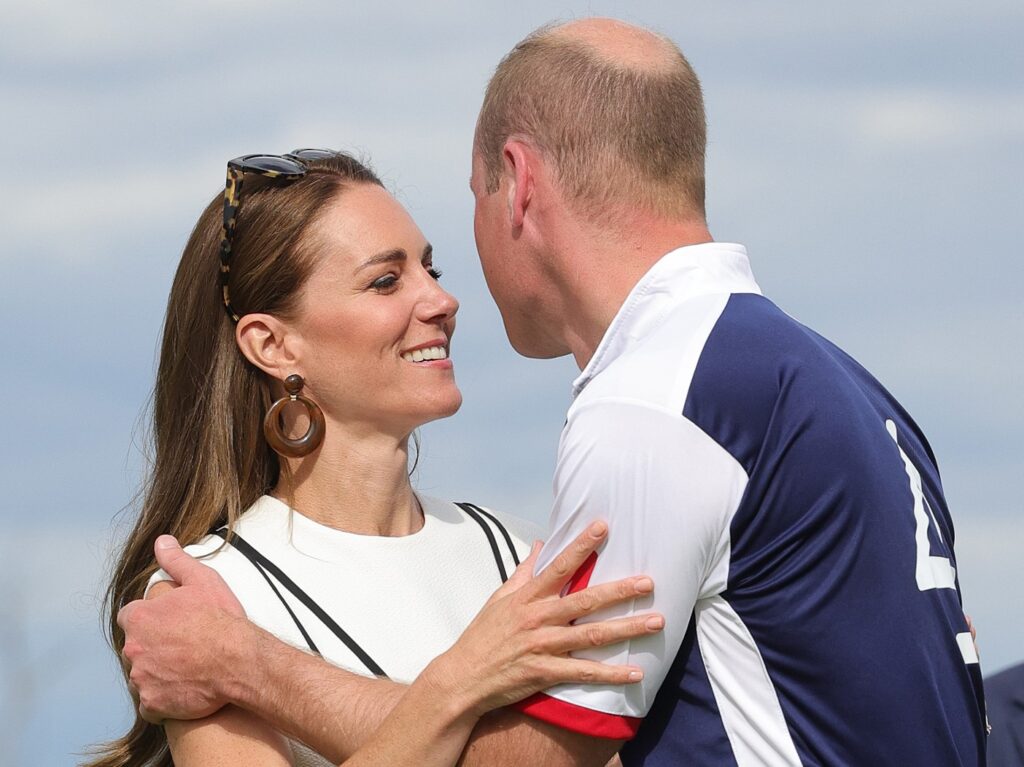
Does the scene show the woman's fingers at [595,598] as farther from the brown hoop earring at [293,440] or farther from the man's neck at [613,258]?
the brown hoop earring at [293,440]

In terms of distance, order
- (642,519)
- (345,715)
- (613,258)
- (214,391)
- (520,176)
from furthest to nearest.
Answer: (214,391) < (345,715) < (520,176) < (613,258) < (642,519)

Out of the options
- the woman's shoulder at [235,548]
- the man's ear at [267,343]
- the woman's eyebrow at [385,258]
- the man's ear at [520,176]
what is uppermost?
the man's ear at [520,176]

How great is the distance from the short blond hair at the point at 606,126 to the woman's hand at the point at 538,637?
2.55 feet

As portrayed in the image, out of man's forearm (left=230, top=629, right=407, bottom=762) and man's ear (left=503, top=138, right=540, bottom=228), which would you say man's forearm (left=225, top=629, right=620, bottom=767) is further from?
man's ear (left=503, top=138, right=540, bottom=228)

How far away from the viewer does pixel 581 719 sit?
2.61 m

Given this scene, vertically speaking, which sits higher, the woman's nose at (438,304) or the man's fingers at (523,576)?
the woman's nose at (438,304)

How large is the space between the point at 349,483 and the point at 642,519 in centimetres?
170

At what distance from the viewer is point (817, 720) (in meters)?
2.64

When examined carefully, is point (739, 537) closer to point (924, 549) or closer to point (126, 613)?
point (924, 549)

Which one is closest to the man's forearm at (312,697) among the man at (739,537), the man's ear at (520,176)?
the man at (739,537)

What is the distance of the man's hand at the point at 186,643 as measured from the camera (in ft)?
11.3

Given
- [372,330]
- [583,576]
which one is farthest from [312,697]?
[372,330]

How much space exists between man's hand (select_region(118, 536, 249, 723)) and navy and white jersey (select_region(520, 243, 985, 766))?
1.05 meters

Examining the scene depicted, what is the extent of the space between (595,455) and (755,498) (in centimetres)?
30
